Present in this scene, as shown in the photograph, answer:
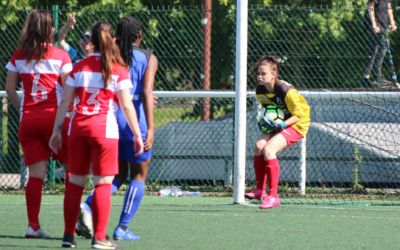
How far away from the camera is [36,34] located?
8742 mm

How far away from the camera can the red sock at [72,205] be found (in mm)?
7895

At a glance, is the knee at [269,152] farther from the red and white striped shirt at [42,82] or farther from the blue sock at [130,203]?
the red and white striped shirt at [42,82]

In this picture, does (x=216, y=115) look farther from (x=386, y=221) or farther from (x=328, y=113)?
(x=386, y=221)

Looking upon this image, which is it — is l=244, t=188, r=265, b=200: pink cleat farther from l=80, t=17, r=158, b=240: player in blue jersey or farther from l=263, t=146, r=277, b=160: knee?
l=80, t=17, r=158, b=240: player in blue jersey

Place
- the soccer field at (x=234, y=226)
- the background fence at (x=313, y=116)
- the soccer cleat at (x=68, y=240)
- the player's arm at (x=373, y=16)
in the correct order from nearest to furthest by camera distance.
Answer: the soccer cleat at (x=68, y=240) → the soccer field at (x=234, y=226) → the background fence at (x=313, y=116) → the player's arm at (x=373, y=16)

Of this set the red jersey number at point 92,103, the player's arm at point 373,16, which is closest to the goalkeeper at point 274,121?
the player's arm at point 373,16

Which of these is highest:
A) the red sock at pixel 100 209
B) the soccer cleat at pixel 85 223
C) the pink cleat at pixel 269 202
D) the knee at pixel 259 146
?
the red sock at pixel 100 209

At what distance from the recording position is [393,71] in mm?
14953

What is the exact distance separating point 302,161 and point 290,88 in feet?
8.62

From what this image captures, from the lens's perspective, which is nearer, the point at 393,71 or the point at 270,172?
the point at 270,172

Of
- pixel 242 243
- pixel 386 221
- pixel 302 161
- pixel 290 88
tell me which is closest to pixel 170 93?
pixel 302 161

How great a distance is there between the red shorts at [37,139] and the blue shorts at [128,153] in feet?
1.55

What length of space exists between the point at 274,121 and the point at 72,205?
4.64 meters

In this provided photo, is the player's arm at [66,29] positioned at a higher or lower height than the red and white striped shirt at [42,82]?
higher
